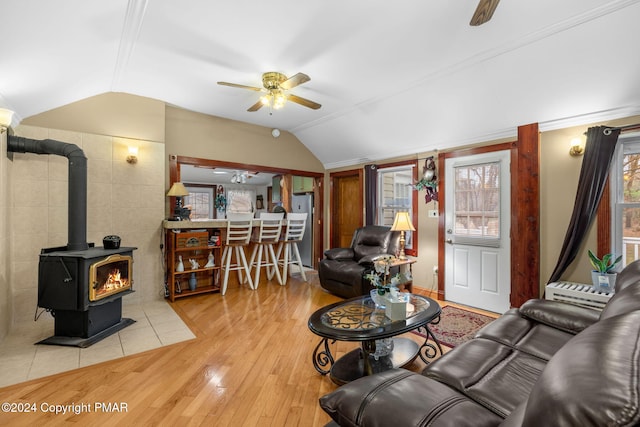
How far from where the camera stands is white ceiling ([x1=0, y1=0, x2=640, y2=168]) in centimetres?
212

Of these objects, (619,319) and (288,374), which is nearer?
(619,319)

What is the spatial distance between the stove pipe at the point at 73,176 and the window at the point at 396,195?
4.03m

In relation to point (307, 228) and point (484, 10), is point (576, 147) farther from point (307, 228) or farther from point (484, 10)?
point (307, 228)

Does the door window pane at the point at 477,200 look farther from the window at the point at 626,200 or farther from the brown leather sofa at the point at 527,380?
the brown leather sofa at the point at 527,380

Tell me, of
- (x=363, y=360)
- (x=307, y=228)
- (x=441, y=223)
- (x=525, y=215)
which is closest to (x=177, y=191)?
(x=307, y=228)

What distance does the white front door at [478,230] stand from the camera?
355 cm

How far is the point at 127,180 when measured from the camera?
3.81 meters

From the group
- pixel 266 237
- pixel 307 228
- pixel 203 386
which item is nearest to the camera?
pixel 203 386

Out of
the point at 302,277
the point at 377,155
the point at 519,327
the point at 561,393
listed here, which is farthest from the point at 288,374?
the point at 377,155

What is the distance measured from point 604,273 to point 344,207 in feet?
12.8

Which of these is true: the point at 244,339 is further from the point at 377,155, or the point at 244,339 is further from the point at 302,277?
the point at 377,155

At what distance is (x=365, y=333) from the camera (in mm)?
1927

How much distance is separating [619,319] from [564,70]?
8.91 ft

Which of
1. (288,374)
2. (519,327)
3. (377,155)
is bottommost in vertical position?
(288,374)
